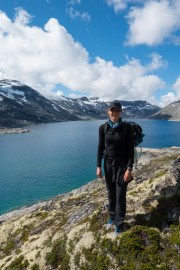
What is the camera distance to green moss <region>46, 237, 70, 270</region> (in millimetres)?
10820

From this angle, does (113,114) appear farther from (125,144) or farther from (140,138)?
(140,138)

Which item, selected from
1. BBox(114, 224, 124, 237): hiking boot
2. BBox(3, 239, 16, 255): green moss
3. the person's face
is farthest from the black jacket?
BBox(3, 239, 16, 255): green moss

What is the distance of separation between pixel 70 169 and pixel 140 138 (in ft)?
225

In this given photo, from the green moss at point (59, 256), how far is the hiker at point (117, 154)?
2.47 meters

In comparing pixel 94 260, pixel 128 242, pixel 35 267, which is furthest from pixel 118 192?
pixel 35 267

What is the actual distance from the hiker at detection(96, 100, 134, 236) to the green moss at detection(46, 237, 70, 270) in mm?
2475

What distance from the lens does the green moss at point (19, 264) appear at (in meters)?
11.7

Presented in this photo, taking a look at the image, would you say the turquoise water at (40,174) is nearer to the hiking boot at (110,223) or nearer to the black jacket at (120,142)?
the hiking boot at (110,223)

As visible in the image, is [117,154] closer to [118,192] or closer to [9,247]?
[118,192]

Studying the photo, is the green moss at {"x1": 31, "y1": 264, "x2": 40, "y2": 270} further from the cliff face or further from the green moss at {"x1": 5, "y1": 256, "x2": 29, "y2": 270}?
the green moss at {"x1": 5, "y1": 256, "x2": 29, "y2": 270}

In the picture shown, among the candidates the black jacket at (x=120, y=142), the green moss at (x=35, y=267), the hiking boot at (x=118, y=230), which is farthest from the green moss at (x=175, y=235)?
the green moss at (x=35, y=267)

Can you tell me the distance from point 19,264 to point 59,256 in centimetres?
207

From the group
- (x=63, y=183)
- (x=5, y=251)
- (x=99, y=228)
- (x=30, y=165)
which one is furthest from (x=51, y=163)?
(x=99, y=228)

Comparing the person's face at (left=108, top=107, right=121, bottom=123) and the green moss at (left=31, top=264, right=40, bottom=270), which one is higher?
the person's face at (left=108, top=107, right=121, bottom=123)
